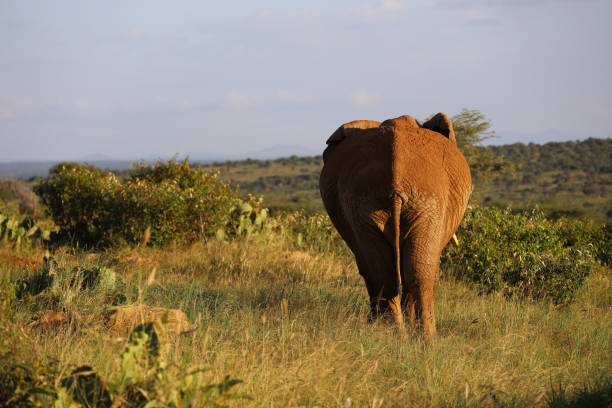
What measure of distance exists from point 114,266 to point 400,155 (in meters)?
5.35

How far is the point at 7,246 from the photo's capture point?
Result: 9445 millimetres

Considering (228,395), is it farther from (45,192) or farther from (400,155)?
(45,192)

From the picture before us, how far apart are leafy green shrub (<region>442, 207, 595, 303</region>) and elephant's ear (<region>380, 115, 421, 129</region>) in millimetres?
2900

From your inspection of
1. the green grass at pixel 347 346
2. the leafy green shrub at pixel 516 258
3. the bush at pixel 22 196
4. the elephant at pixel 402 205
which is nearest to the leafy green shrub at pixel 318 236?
the leafy green shrub at pixel 516 258

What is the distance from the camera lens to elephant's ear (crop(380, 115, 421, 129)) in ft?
15.4

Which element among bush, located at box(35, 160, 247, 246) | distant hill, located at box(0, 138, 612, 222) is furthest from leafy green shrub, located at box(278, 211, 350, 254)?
distant hill, located at box(0, 138, 612, 222)

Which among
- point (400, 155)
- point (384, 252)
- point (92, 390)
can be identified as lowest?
point (92, 390)

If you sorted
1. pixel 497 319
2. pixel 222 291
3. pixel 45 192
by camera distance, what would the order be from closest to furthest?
pixel 497 319 < pixel 222 291 < pixel 45 192

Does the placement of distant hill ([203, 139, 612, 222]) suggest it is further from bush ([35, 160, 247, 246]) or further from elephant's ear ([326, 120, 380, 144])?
elephant's ear ([326, 120, 380, 144])

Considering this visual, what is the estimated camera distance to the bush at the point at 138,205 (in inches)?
367

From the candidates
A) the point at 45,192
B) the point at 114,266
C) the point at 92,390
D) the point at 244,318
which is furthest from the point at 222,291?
the point at 45,192

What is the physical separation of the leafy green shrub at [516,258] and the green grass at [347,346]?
11.3 inches

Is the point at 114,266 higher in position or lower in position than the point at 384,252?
lower

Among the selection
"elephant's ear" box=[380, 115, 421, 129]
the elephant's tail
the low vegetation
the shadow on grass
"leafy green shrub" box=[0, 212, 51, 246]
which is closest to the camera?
the low vegetation
